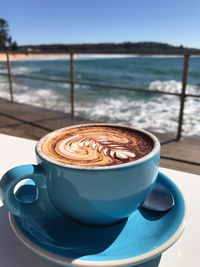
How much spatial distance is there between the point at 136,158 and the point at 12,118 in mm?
2314

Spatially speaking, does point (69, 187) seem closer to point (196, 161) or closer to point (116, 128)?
point (116, 128)

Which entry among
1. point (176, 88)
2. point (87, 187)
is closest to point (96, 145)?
point (87, 187)

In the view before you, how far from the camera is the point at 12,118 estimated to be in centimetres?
253

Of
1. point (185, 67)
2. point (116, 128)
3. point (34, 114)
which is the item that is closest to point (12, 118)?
point (34, 114)

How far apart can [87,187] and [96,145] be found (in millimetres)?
85

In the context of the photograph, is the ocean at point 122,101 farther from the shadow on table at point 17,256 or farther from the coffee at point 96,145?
the shadow on table at point 17,256

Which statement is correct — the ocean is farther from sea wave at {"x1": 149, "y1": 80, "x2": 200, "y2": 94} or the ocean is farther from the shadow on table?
the shadow on table

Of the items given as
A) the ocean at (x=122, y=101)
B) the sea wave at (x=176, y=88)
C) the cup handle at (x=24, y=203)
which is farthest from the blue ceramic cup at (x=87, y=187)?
the sea wave at (x=176, y=88)

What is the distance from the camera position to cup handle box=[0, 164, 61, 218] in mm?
335

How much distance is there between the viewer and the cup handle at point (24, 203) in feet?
1.10

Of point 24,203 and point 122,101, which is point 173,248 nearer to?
point 24,203

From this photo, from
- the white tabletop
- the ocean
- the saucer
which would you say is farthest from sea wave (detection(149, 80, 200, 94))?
the saucer

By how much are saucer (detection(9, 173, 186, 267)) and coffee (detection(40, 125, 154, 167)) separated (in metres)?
0.09

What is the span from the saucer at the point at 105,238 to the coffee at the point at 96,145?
91 mm
